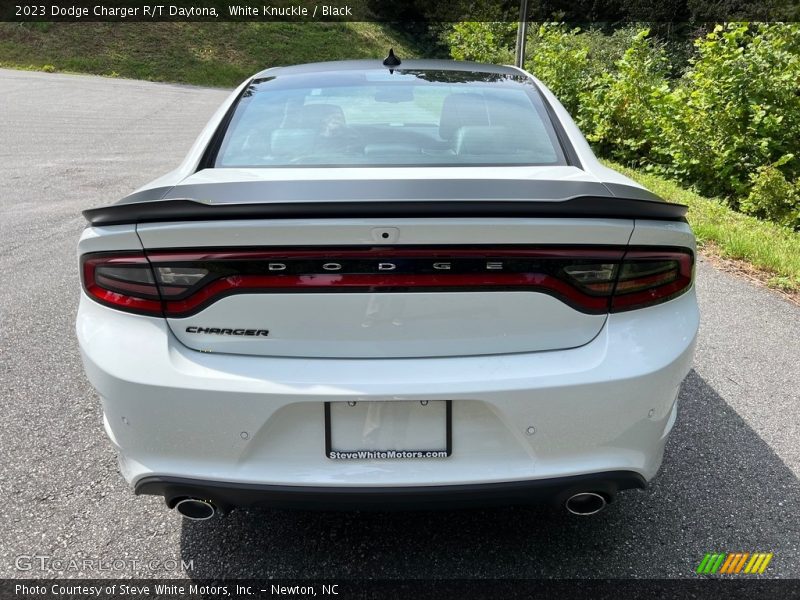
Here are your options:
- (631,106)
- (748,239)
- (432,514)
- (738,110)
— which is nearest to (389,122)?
(432,514)

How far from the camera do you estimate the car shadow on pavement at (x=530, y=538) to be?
85.2 inches

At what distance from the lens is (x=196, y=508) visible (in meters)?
1.88

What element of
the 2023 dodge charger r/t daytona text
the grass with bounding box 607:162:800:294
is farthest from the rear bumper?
the grass with bounding box 607:162:800:294

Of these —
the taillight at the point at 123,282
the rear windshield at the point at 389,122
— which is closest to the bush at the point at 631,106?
the rear windshield at the point at 389,122

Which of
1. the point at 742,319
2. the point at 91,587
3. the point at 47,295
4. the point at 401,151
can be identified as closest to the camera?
the point at 91,587

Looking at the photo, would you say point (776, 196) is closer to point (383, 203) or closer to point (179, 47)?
point (383, 203)

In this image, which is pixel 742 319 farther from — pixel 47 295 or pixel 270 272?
pixel 47 295

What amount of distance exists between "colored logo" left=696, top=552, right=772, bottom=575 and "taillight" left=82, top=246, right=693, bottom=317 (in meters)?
1.01

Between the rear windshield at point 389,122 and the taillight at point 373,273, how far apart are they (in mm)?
713

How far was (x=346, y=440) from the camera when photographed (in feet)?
5.76

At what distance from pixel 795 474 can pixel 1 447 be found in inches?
129

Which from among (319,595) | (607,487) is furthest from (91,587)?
(607,487)

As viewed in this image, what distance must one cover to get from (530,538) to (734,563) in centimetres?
67

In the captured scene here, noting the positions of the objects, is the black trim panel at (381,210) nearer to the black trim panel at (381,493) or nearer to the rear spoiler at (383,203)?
the rear spoiler at (383,203)
